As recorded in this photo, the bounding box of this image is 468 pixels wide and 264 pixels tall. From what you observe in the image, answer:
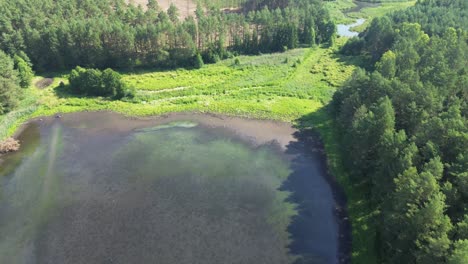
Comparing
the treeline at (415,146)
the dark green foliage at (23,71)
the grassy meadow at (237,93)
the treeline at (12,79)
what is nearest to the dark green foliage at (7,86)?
the treeline at (12,79)

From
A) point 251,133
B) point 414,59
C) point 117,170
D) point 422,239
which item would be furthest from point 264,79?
point 422,239

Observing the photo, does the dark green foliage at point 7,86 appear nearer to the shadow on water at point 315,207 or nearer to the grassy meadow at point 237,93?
the grassy meadow at point 237,93

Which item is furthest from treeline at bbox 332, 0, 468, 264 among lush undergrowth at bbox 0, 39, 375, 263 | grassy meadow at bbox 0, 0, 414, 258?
lush undergrowth at bbox 0, 39, 375, 263

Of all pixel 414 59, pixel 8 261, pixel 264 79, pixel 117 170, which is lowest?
pixel 8 261

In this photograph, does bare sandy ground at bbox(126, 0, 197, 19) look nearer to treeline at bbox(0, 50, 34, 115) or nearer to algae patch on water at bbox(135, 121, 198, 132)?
treeline at bbox(0, 50, 34, 115)

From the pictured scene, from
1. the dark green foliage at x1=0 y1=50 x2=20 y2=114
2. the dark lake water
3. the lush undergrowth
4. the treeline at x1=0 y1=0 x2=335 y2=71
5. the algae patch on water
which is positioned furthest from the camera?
the treeline at x1=0 y1=0 x2=335 y2=71

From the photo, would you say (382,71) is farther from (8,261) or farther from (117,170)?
(8,261)
